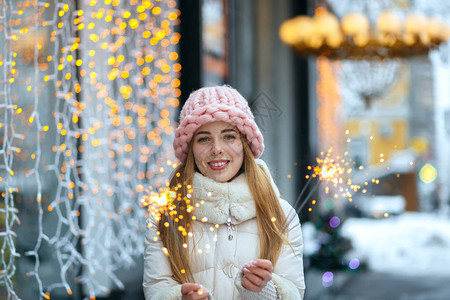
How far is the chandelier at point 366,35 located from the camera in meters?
4.69

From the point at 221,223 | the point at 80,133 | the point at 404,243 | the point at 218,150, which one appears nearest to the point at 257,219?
the point at 221,223

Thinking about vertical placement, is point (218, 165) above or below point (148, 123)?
below

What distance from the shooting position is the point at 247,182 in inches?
57.7

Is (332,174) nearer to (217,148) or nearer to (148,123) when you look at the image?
(217,148)

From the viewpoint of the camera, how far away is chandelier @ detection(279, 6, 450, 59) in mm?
4691

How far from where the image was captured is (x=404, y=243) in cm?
804

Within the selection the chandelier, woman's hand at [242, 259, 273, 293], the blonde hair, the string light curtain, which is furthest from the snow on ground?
woman's hand at [242, 259, 273, 293]

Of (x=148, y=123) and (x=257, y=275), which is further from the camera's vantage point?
(x=148, y=123)

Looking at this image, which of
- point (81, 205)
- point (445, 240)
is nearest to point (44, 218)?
point (81, 205)

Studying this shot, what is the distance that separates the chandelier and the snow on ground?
6.09 ft

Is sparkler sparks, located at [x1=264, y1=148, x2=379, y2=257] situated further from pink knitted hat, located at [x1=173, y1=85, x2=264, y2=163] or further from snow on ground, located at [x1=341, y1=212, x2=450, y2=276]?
snow on ground, located at [x1=341, y1=212, x2=450, y2=276]

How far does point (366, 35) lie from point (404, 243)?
4.03m

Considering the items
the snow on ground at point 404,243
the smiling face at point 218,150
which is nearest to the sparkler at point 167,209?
the smiling face at point 218,150

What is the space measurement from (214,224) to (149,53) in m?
2.19
